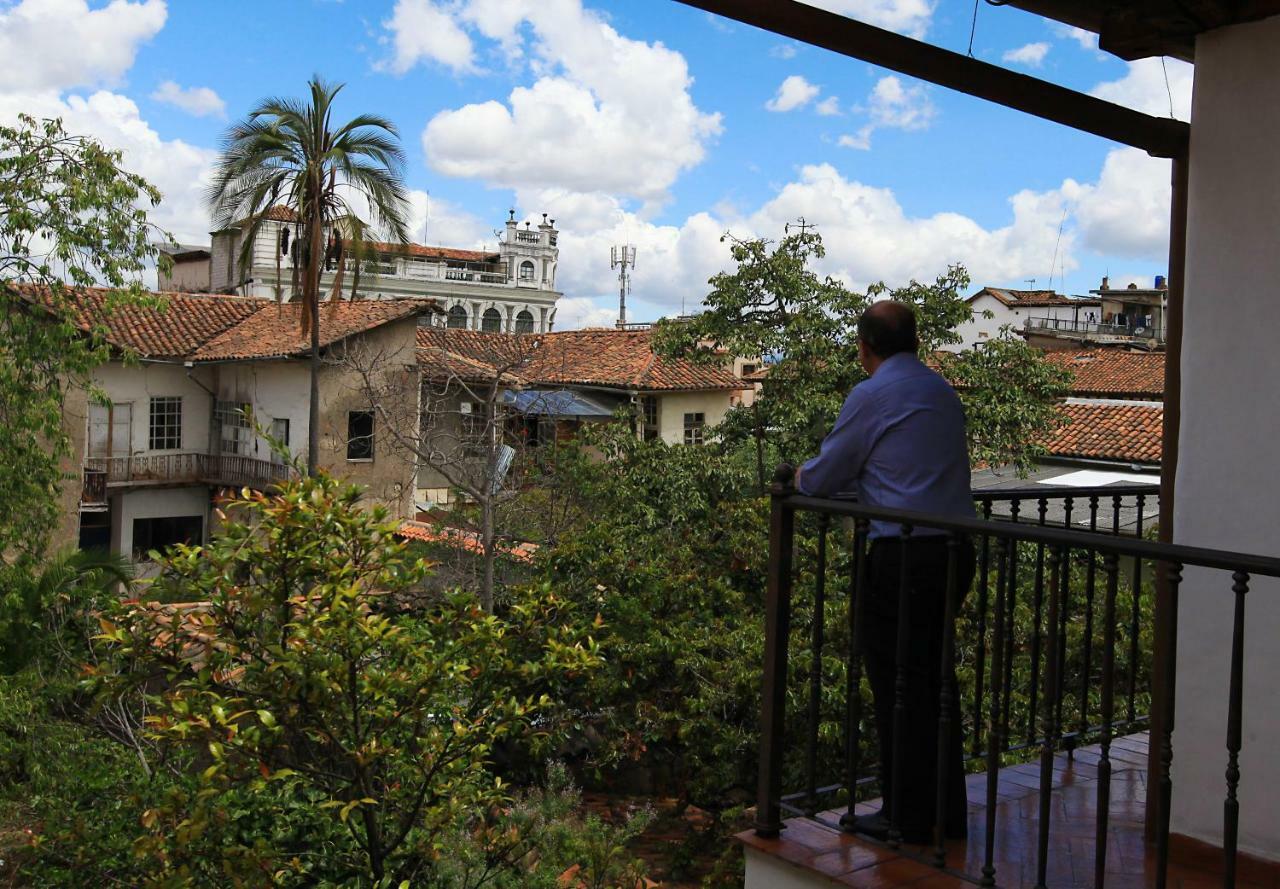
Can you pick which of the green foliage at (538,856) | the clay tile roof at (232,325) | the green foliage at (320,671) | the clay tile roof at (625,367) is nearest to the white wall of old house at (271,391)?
the clay tile roof at (232,325)

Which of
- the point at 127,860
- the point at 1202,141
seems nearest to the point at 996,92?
the point at 1202,141

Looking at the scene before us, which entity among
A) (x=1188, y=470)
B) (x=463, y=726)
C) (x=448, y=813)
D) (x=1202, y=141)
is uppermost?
(x=1202, y=141)

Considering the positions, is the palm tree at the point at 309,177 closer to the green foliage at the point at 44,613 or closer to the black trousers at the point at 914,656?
the green foliage at the point at 44,613

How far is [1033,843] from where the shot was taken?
332 centimetres

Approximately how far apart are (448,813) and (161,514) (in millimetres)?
29008

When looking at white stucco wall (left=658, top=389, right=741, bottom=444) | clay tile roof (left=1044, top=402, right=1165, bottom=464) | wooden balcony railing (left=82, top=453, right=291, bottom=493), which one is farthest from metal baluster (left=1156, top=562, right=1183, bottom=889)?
white stucco wall (left=658, top=389, right=741, bottom=444)

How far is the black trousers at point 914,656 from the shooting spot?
10.3 ft

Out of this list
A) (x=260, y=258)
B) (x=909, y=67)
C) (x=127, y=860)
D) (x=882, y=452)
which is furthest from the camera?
(x=260, y=258)

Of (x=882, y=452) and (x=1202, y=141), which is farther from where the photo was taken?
(x=1202, y=141)

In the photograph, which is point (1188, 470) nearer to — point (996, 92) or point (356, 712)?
point (996, 92)

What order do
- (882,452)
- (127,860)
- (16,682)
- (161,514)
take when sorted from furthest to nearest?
(161,514) → (16,682) → (127,860) → (882,452)

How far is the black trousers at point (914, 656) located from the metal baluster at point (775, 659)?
0.79ft

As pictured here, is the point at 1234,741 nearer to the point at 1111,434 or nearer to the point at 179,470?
the point at 1111,434

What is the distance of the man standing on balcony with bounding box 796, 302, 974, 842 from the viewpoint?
312 cm
